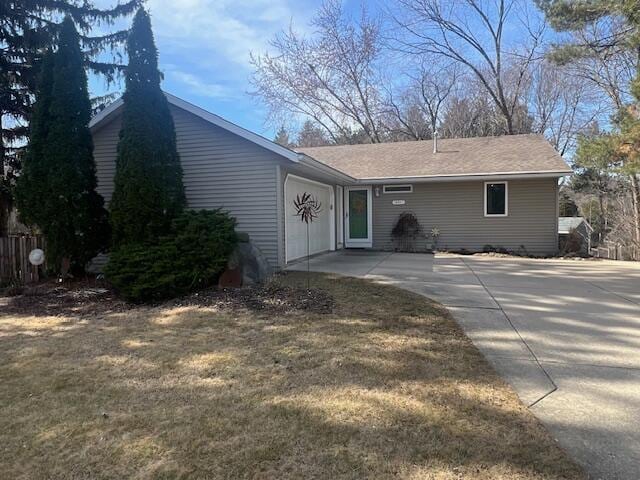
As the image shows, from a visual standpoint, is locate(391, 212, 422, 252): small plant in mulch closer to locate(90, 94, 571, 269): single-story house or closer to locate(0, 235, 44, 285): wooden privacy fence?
locate(90, 94, 571, 269): single-story house

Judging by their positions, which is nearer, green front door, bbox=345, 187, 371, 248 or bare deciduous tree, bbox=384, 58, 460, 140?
green front door, bbox=345, 187, 371, 248

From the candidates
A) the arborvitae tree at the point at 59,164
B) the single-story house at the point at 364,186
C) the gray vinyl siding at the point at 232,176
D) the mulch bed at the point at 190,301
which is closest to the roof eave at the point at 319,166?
the single-story house at the point at 364,186

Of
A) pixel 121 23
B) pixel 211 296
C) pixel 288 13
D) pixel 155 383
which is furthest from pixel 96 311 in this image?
pixel 288 13

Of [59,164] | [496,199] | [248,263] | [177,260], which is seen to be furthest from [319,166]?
[496,199]

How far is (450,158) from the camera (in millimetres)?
14844

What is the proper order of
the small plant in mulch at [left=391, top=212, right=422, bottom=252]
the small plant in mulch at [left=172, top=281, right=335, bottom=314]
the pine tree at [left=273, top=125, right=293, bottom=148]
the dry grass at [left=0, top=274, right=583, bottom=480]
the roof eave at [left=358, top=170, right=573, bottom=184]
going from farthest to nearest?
the pine tree at [left=273, top=125, right=293, bottom=148] < the small plant in mulch at [left=391, top=212, right=422, bottom=252] < the roof eave at [left=358, top=170, right=573, bottom=184] < the small plant in mulch at [left=172, top=281, right=335, bottom=314] < the dry grass at [left=0, top=274, right=583, bottom=480]

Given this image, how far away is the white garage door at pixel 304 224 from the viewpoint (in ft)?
33.5

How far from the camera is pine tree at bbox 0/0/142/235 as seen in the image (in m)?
10.4

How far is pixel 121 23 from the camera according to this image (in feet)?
40.0

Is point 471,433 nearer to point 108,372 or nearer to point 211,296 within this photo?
point 108,372

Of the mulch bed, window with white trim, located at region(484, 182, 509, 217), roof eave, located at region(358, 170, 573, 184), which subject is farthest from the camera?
window with white trim, located at region(484, 182, 509, 217)

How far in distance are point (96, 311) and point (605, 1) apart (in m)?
11.2

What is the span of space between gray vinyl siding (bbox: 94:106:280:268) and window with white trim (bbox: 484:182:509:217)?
294 inches

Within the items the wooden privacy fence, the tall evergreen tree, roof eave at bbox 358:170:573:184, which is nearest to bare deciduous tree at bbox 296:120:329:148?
roof eave at bbox 358:170:573:184
